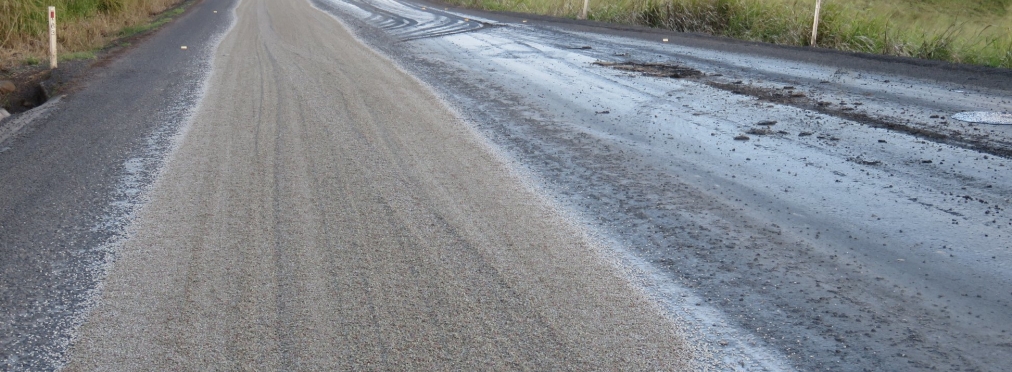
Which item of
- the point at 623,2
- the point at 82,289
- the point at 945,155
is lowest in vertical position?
the point at 82,289

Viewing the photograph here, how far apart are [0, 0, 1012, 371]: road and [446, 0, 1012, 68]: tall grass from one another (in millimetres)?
3155

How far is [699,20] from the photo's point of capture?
17953 mm

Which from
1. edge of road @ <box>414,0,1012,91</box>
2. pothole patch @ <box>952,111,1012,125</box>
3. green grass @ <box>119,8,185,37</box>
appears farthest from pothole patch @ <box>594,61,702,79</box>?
green grass @ <box>119,8,185,37</box>

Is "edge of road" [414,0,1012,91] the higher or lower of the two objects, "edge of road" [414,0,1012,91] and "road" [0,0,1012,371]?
the higher

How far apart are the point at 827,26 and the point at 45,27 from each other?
14531mm

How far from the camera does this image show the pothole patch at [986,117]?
8110 millimetres

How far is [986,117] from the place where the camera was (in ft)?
27.3

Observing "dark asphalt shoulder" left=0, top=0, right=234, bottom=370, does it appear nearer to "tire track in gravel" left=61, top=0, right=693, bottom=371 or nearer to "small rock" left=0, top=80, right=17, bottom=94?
"tire track in gravel" left=61, top=0, right=693, bottom=371

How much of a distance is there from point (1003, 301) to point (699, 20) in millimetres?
14576

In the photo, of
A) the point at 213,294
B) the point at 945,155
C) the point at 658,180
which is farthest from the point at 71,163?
the point at 945,155

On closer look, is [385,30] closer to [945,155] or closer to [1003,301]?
[945,155]

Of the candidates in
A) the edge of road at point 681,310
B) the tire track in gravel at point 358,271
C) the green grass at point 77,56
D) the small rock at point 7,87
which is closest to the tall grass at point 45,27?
the green grass at point 77,56

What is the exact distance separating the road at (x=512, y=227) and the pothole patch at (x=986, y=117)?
0.61 ft

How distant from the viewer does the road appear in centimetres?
368
